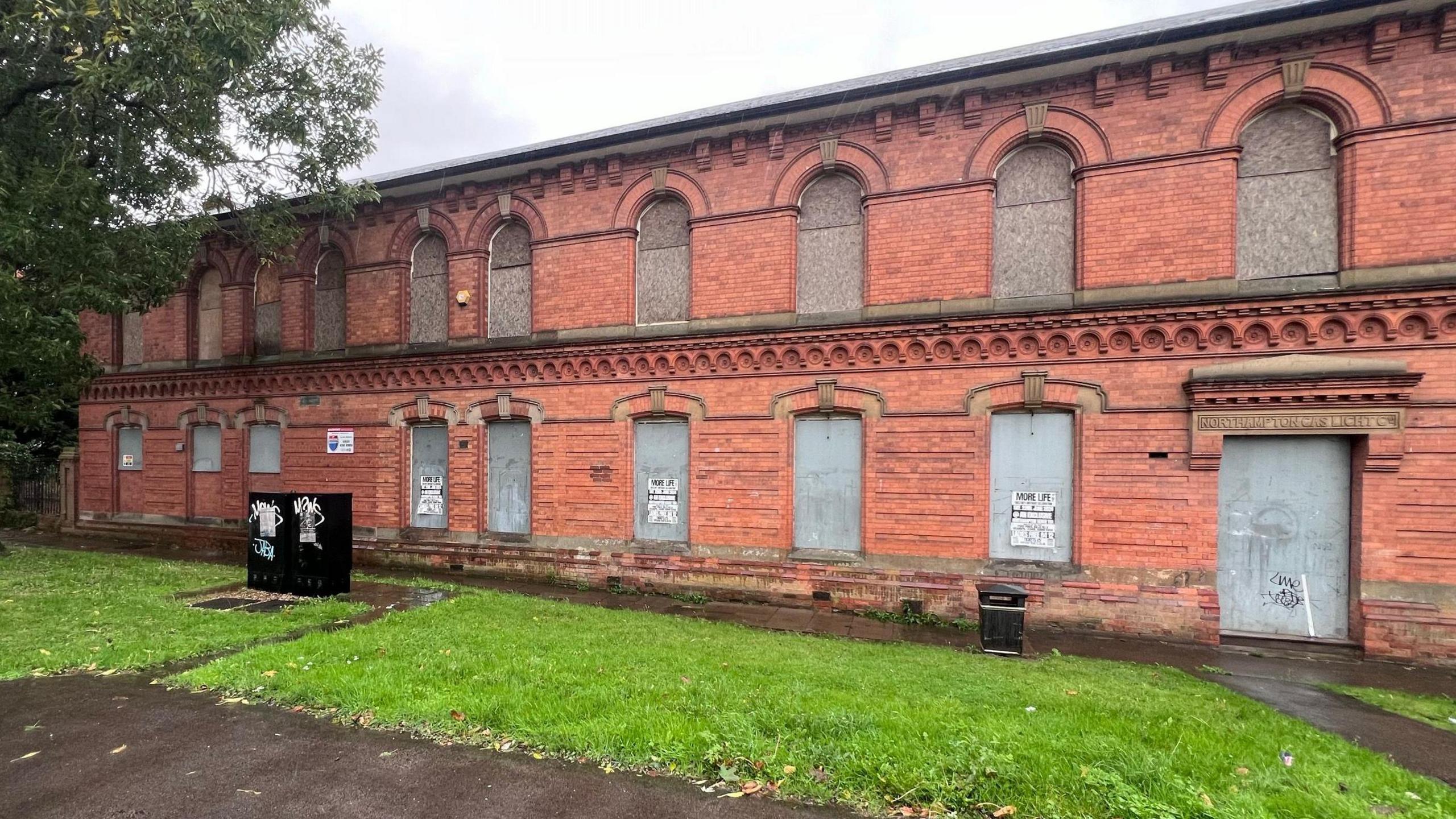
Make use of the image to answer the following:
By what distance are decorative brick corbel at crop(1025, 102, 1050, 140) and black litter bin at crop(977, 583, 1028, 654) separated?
645 centimetres

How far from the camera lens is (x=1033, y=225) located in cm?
908

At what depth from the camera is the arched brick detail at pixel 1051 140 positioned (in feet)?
28.3

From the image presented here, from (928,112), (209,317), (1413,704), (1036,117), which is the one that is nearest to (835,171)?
(928,112)

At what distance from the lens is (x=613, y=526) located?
10977 mm

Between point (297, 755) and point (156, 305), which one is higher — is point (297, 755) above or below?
below

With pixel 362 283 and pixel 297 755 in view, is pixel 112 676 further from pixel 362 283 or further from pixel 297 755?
pixel 362 283

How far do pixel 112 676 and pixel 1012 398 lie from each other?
10807 mm

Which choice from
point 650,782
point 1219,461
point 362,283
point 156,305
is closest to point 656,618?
point 650,782

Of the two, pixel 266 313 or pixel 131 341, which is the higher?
pixel 266 313

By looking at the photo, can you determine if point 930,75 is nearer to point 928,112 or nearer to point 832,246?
point 928,112

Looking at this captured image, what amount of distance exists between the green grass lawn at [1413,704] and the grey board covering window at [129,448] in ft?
76.0

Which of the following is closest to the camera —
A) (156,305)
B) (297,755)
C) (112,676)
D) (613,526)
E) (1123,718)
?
(297,755)

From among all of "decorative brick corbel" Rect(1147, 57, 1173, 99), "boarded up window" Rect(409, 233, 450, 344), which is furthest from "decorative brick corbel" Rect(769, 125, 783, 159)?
"boarded up window" Rect(409, 233, 450, 344)

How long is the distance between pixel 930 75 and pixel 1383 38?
17.5ft
